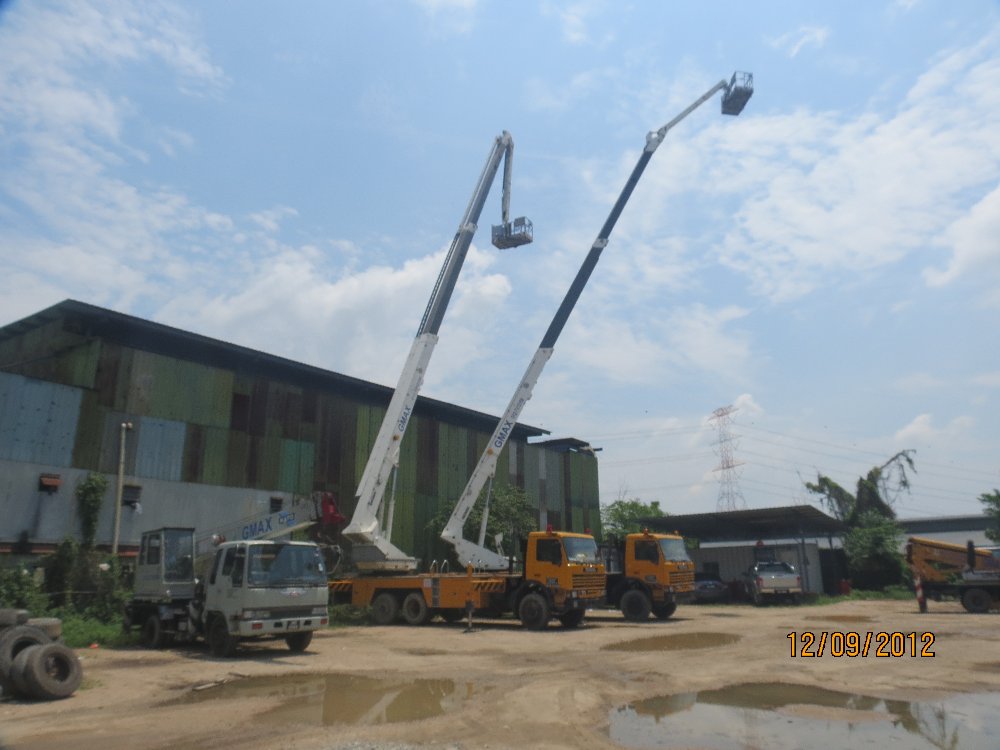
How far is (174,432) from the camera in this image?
24062 mm

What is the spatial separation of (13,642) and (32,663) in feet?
2.26

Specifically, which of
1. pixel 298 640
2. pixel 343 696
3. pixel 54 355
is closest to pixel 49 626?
pixel 343 696

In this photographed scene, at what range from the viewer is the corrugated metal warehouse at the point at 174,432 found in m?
20.6

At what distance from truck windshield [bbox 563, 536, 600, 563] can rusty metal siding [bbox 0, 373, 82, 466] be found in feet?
47.5

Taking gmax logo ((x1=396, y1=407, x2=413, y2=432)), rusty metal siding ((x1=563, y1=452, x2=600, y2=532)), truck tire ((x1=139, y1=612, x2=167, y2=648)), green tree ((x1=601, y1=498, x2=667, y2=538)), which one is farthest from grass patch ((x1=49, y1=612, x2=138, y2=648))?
green tree ((x1=601, y1=498, x2=667, y2=538))

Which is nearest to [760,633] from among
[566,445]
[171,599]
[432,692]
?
[432,692]

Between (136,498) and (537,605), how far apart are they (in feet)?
42.0

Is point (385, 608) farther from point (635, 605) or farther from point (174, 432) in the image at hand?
point (174, 432)

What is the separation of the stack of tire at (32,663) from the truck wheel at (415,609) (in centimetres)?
1142

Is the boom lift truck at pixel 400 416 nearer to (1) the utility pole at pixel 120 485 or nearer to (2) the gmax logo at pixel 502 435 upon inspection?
(2) the gmax logo at pixel 502 435

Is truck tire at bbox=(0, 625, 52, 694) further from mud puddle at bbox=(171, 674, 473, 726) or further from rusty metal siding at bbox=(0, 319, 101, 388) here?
rusty metal siding at bbox=(0, 319, 101, 388)

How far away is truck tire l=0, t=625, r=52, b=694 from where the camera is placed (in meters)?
9.47

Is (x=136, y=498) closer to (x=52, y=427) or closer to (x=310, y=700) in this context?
(x=52, y=427)

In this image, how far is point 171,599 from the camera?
48.5 feet
